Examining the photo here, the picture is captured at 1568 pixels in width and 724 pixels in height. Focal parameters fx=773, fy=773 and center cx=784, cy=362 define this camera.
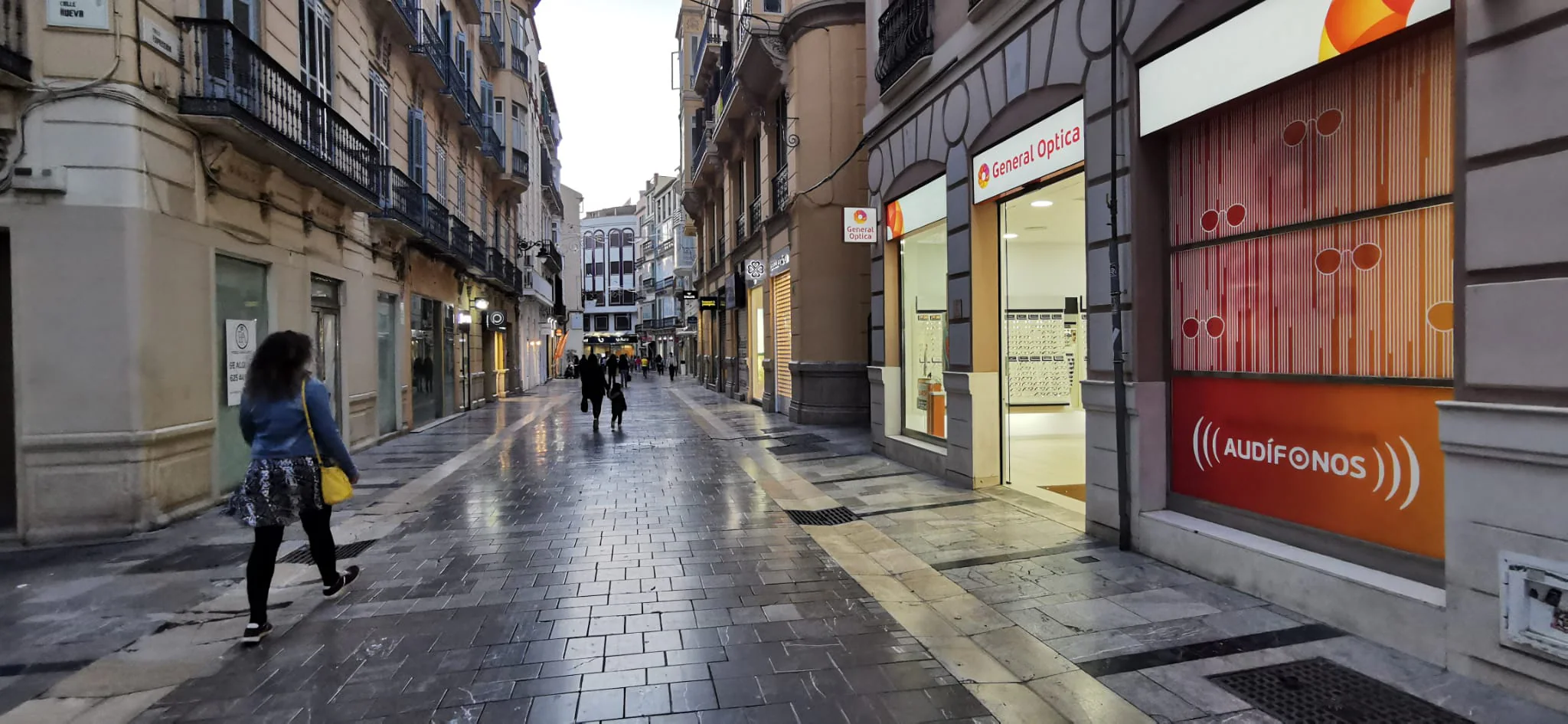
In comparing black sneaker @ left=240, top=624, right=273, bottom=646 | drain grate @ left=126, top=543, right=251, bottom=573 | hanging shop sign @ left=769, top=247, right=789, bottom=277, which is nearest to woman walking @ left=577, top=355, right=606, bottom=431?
hanging shop sign @ left=769, top=247, right=789, bottom=277

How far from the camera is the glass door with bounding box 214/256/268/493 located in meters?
8.25

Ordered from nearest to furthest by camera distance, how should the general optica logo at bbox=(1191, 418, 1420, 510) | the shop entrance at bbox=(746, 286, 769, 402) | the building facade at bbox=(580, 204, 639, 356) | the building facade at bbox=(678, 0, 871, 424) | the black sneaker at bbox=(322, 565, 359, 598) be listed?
the general optica logo at bbox=(1191, 418, 1420, 510), the black sneaker at bbox=(322, 565, 359, 598), the building facade at bbox=(678, 0, 871, 424), the shop entrance at bbox=(746, 286, 769, 402), the building facade at bbox=(580, 204, 639, 356)

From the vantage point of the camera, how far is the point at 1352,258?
4434 millimetres

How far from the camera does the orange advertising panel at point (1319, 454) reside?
401cm

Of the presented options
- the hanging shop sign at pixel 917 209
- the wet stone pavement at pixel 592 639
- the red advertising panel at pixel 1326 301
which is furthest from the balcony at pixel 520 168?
the red advertising panel at pixel 1326 301

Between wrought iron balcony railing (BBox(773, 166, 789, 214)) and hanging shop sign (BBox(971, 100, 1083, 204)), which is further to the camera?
wrought iron balcony railing (BBox(773, 166, 789, 214))

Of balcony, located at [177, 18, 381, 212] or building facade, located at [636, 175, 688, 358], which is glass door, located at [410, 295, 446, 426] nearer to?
balcony, located at [177, 18, 381, 212]

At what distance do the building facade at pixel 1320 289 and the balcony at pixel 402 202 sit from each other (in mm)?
10170

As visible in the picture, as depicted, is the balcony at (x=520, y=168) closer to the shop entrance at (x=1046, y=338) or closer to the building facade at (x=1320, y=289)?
the shop entrance at (x=1046, y=338)

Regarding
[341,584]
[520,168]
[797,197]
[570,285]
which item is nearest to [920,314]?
[797,197]

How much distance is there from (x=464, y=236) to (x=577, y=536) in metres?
14.6

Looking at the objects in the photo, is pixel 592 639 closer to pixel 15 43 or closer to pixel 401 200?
pixel 15 43

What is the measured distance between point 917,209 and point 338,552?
7149mm

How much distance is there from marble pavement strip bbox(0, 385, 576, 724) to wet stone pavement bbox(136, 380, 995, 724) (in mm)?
161
